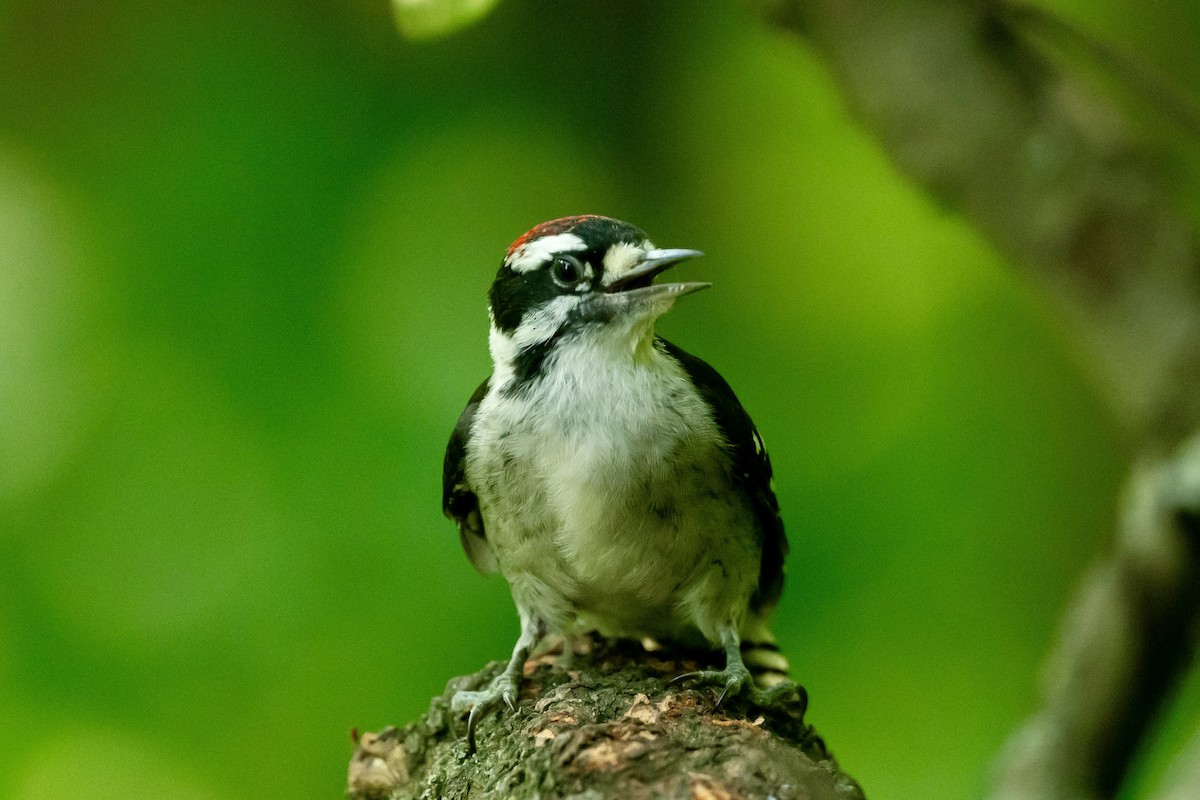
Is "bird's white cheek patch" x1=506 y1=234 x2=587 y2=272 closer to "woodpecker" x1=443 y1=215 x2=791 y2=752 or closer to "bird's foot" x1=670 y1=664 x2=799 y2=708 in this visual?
"woodpecker" x1=443 y1=215 x2=791 y2=752

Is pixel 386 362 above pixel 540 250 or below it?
below

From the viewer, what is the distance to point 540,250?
2471mm

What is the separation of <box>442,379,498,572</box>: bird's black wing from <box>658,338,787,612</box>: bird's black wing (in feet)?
1.61

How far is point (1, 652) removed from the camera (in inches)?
157

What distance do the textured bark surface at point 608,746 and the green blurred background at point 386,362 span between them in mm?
1530

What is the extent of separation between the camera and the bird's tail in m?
2.79

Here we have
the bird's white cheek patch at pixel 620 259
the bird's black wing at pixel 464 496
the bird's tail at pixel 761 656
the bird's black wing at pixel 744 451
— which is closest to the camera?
the bird's white cheek patch at pixel 620 259

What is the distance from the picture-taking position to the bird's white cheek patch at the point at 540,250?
2.41 metres

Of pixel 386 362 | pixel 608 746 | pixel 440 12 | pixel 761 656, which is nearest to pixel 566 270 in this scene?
pixel 440 12

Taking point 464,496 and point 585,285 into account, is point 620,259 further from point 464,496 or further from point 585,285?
point 464,496

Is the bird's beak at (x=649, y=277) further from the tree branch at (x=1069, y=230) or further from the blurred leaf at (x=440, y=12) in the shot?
the tree branch at (x=1069, y=230)

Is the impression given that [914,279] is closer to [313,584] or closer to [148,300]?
[313,584]

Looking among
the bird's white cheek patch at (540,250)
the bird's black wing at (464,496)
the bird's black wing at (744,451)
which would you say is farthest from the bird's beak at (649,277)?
the bird's black wing at (464,496)

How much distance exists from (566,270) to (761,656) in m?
1.13
